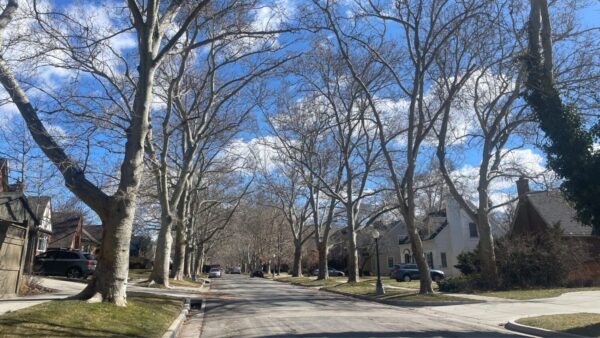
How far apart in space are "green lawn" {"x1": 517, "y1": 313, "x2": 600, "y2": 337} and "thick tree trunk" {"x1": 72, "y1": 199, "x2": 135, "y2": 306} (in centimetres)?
1000

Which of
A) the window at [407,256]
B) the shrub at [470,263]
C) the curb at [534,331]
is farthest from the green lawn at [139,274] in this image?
the curb at [534,331]

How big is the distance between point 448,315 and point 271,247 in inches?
2615

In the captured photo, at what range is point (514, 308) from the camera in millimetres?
16328

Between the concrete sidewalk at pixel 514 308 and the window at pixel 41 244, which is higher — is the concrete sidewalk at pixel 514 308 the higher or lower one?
the lower one

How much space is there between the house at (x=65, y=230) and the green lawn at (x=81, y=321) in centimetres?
4075

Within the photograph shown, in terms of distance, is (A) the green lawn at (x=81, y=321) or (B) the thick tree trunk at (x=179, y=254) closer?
(A) the green lawn at (x=81, y=321)

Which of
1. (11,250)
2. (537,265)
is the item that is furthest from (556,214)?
(11,250)

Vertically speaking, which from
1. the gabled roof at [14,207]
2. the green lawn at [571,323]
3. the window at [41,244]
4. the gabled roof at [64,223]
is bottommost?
the green lawn at [571,323]

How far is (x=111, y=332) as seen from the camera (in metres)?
9.43

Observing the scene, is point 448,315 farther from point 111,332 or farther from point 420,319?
point 111,332

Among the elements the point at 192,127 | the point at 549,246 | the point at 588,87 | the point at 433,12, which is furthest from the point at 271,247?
the point at 588,87

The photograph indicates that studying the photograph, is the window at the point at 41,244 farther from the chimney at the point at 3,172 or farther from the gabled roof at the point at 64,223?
Answer: the chimney at the point at 3,172

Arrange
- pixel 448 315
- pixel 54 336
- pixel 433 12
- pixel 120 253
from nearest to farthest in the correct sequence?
pixel 54 336 < pixel 120 253 < pixel 448 315 < pixel 433 12

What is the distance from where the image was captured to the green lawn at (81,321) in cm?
865
